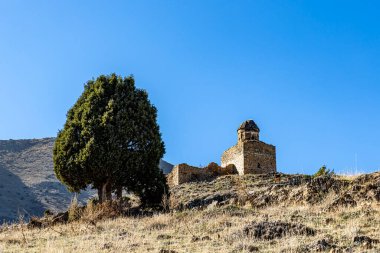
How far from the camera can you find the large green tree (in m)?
25.4

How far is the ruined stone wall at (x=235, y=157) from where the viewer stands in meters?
43.4

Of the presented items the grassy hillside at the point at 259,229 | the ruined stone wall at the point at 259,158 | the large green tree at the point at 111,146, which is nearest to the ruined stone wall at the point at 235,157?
the ruined stone wall at the point at 259,158

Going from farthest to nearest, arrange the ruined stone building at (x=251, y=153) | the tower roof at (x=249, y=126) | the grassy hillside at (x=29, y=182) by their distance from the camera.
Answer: the grassy hillside at (x=29, y=182)
the tower roof at (x=249, y=126)
the ruined stone building at (x=251, y=153)

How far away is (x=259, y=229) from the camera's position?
13.0m

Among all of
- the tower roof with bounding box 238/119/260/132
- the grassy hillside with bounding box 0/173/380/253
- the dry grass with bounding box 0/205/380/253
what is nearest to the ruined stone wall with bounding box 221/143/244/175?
the tower roof with bounding box 238/119/260/132

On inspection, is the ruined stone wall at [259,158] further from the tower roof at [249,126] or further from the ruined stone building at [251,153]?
the tower roof at [249,126]

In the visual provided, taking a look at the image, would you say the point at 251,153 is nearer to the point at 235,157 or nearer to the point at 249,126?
the point at 235,157

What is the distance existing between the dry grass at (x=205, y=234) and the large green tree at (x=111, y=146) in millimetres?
7049

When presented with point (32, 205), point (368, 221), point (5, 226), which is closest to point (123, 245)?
point (368, 221)

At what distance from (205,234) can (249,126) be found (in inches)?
1292

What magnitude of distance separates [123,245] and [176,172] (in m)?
30.7

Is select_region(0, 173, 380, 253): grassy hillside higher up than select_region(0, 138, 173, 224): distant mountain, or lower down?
lower down

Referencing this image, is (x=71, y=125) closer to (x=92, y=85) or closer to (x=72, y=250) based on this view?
(x=92, y=85)

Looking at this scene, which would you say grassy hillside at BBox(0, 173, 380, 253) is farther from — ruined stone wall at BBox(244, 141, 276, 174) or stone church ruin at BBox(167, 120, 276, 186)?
ruined stone wall at BBox(244, 141, 276, 174)
